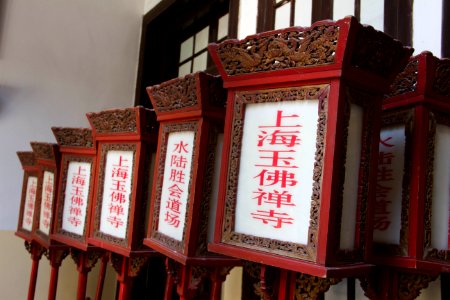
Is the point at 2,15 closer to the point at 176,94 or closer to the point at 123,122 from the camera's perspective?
the point at 123,122

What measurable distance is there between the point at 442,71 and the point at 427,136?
159 mm

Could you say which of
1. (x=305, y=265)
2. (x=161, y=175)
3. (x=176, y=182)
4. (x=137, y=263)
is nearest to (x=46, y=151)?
(x=137, y=263)

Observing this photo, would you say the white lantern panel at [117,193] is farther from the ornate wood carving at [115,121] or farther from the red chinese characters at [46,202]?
the red chinese characters at [46,202]

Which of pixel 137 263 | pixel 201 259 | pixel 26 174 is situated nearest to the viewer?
pixel 201 259

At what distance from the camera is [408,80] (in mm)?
1081

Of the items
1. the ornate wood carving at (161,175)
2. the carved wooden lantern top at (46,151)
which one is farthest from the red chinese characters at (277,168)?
the carved wooden lantern top at (46,151)

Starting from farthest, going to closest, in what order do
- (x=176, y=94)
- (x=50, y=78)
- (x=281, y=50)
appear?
(x=50, y=78) < (x=176, y=94) < (x=281, y=50)

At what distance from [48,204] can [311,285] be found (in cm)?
155

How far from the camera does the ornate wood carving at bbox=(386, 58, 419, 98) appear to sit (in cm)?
106

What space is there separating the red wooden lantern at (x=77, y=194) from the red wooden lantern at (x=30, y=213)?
0.44 metres

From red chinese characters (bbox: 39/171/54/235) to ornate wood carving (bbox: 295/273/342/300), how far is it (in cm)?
144

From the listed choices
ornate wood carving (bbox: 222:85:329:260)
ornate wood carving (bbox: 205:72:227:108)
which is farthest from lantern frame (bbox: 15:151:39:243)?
ornate wood carving (bbox: 222:85:329:260)

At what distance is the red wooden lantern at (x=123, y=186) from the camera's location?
5.08ft

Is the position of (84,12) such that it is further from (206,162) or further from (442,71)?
(442,71)
